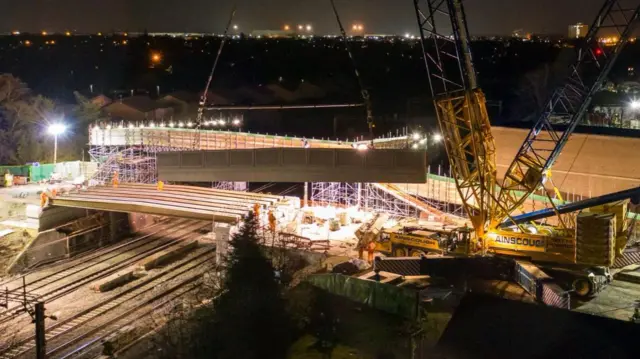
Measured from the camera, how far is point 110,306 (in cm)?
2070

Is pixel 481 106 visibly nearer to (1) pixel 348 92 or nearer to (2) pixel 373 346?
(2) pixel 373 346

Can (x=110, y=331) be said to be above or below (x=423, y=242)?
below

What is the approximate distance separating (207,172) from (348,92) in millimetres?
54915

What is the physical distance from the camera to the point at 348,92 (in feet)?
262

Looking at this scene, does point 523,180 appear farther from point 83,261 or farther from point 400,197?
point 83,261

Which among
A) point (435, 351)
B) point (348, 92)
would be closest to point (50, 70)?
point (348, 92)

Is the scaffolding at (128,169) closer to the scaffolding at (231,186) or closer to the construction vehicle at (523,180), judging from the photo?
the scaffolding at (231,186)

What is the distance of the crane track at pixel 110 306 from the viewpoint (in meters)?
18.0

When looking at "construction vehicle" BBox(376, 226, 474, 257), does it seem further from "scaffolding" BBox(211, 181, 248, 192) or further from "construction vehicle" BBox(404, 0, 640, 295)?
"scaffolding" BBox(211, 181, 248, 192)

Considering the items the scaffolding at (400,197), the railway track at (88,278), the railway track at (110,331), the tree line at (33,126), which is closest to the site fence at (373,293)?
the railway track at (110,331)

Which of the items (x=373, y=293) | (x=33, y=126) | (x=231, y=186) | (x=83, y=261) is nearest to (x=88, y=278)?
(x=83, y=261)

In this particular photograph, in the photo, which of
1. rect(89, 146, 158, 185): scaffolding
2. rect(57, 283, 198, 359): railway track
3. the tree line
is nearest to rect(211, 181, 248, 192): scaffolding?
rect(89, 146, 158, 185): scaffolding

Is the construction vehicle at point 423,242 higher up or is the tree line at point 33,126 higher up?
the tree line at point 33,126

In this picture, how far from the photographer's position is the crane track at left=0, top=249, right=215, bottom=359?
18.0 metres
